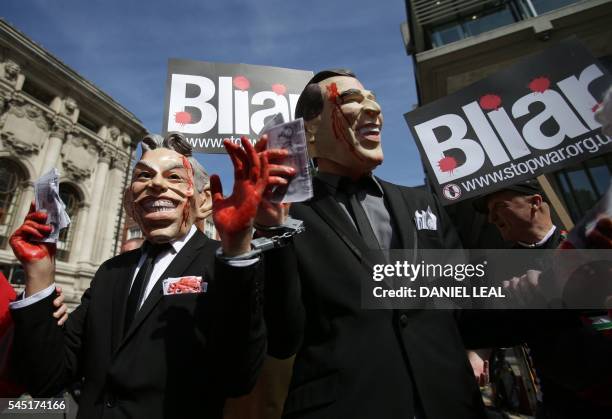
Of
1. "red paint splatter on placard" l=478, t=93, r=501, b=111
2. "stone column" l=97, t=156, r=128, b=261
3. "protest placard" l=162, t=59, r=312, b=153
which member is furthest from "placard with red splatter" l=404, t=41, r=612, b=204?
"stone column" l=97, t=156, r=128, b=261

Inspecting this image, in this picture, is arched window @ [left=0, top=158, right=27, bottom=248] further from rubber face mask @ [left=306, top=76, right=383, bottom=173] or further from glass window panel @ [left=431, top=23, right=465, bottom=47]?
glass window panel @ [left=431, top=23, right=465, bottom=47]

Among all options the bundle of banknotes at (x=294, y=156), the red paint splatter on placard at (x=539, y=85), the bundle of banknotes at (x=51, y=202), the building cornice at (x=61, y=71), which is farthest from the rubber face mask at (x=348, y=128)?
the building cornice at (x=61, y=71)

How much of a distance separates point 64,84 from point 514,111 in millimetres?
25858

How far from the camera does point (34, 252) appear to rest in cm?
167

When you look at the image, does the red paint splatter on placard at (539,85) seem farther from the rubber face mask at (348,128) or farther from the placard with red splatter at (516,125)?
the rubber face mask at (348,128)

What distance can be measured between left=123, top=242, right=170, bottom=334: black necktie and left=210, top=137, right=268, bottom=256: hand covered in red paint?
0.88 meters

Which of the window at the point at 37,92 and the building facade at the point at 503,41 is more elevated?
the window at the point at 37,92

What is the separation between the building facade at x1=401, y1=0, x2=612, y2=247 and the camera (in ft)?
26.6

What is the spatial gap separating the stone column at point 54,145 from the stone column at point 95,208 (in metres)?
2.55

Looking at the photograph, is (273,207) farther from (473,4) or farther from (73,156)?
(73,156)

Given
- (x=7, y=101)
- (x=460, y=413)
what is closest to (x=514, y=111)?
(x=460, y=413)

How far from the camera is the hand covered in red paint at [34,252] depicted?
1.63 m

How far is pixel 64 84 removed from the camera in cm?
2084

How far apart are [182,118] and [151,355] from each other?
8.99 ft
